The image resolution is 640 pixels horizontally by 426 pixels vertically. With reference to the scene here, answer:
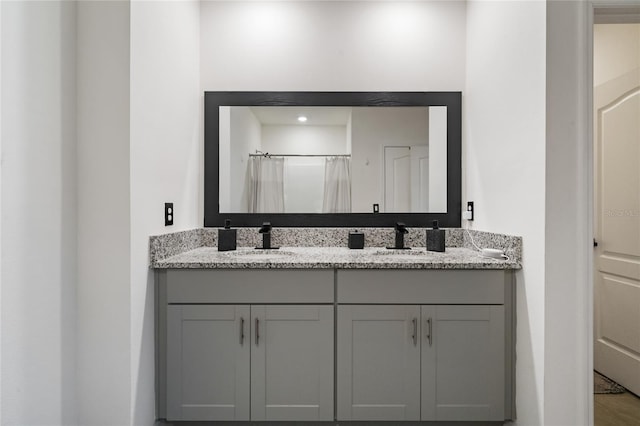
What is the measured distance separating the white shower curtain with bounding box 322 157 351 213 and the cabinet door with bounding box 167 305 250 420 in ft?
2.90

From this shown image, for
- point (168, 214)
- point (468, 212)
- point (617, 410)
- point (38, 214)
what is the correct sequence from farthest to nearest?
point (468, 212), point (617, 410), point (168, 214), point (38, 214)

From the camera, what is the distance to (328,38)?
7.30 feet

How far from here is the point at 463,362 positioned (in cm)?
161

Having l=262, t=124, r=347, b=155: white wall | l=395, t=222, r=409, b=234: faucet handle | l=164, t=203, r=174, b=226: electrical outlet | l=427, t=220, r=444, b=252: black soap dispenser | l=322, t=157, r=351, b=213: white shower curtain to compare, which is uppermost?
l=262, t=124, r=347, b=155: white wall

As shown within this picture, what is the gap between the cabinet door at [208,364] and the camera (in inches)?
63.7

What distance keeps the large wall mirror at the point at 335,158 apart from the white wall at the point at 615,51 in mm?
967

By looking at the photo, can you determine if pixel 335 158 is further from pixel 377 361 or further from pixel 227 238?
pixel 377 361

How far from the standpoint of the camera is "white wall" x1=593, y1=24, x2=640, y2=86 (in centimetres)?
210

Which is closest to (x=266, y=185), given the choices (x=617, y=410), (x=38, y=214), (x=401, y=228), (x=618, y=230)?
(x=401, y=228)

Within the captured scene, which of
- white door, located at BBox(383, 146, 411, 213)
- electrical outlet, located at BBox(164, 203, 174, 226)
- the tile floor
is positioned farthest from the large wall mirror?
the tile floor

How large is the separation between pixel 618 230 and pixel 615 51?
3.67ft

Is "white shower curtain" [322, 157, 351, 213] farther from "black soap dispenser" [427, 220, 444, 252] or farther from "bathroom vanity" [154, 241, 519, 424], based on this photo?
"bathroom vanity" [154, 241, 519, 424]

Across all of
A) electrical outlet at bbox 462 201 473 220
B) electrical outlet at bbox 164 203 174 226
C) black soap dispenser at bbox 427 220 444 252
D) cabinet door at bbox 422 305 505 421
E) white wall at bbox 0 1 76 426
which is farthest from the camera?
electrical outlet at bbox 462 201 473 220

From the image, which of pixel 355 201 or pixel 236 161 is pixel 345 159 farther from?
pixel 236 161
